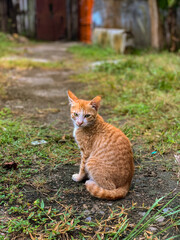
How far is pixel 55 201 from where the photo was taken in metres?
2.21

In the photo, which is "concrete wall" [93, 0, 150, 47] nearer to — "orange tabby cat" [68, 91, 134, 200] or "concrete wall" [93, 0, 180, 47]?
"concrete wall" [93, 0, 180, 47]

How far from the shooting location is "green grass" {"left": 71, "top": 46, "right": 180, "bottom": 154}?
339 centimetres

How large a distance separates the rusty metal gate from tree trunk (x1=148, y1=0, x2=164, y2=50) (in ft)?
19.7

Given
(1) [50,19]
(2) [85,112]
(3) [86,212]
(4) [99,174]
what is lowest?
(3) [86,212]

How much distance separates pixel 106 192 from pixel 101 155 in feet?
1.04

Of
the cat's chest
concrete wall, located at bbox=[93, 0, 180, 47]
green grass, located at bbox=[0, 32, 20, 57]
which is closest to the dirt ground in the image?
the cat's chest

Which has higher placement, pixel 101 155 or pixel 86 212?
pixel 101 155

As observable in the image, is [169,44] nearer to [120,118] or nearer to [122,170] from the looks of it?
[120,118]

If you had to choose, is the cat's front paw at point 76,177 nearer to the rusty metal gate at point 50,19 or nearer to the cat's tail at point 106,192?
the cat's tail at point 106,192

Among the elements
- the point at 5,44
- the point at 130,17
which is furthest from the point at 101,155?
the point at 5,44

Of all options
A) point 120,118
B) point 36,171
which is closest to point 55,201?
point 36,171

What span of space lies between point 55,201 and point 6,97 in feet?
9.60

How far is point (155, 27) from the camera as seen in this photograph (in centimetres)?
823

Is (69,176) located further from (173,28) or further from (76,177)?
(173,28)
